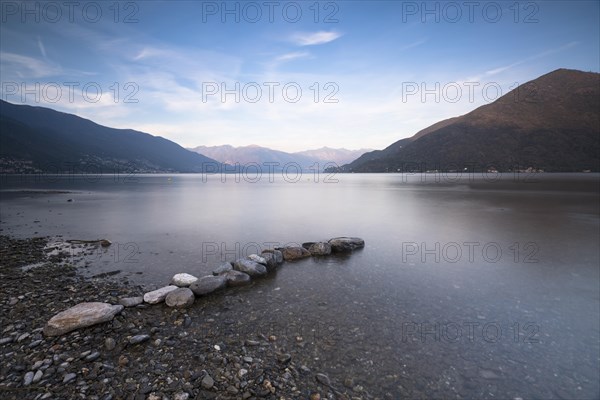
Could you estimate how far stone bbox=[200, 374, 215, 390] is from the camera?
5371 millimetres

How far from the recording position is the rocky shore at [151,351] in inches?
210

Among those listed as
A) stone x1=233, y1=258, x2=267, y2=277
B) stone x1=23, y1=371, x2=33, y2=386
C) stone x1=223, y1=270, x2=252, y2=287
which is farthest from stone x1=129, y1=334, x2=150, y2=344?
stone x1=233, y1=258, x2=267, y2=277

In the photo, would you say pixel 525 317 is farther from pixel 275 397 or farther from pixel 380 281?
pixel 275 397

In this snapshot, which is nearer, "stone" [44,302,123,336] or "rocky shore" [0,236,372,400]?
"rocky shore" [0,236,372,400]

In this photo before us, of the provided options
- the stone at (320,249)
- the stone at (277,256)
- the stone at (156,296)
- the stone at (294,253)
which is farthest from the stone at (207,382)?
the stone at (320,249)

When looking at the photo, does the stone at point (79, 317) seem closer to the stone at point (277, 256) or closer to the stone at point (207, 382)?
the stone at point (207, 382)

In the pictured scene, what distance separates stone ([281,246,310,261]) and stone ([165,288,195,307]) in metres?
6.15

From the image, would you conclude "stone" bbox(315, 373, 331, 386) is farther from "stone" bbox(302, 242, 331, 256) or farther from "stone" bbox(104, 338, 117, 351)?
"stone" bbox(302, 242, 331, 256)

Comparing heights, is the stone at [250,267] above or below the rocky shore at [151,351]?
above

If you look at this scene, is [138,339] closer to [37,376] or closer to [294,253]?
[37,376]

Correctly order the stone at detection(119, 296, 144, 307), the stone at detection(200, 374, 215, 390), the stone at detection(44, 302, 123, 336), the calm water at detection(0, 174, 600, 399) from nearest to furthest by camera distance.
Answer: the stone at detection(200, 374, 215, 390) < the calm water at detection(0, 174, 600, 399) < the stone at detection(44, 302, 123, 336) < the stone at detection(119, 296, 144, 307)

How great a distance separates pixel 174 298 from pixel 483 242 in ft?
63.7

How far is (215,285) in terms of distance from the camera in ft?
33.7

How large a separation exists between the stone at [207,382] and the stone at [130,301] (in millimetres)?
4816
